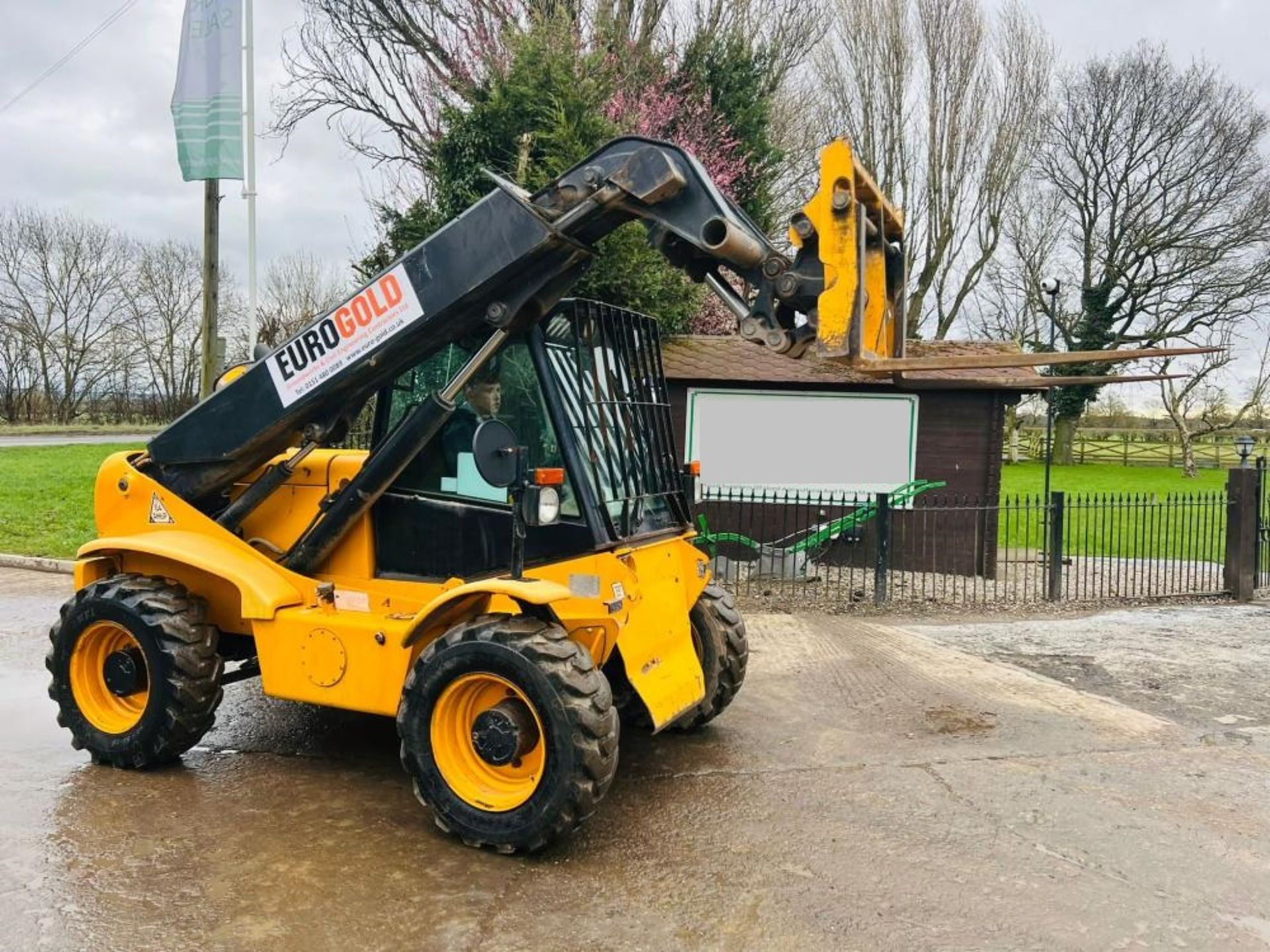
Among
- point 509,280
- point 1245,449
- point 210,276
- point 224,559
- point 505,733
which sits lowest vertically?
point 505,733

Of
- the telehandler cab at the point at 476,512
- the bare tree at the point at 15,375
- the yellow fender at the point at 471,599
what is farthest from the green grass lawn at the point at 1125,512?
the bare tree at the point at 15,375

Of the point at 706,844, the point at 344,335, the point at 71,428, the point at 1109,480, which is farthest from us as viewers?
the point at 71,428

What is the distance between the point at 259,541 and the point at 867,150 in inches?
1086

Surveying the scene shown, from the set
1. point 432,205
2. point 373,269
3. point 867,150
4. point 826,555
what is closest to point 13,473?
point 373,269

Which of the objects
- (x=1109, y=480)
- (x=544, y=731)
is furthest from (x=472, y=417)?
(x=1109, y=480)

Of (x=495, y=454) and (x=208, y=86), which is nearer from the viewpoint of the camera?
(x=495, y=454)

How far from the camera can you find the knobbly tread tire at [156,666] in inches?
191

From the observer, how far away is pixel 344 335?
477 cm

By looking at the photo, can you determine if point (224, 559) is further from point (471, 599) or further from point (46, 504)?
point (46, 504)

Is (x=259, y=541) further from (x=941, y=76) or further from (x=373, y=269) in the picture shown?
(x=941, y=76)

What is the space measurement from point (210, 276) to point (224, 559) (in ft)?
23.4

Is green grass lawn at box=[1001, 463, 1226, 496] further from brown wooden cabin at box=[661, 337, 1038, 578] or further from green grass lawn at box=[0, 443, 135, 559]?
green grass lawn at box=[0, 443, 135, 559]

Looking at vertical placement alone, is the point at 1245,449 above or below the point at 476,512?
above

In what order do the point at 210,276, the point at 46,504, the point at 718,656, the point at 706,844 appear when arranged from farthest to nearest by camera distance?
the point at 46,504
the point at 210,276
the point at 718,656
the point at 706,844
